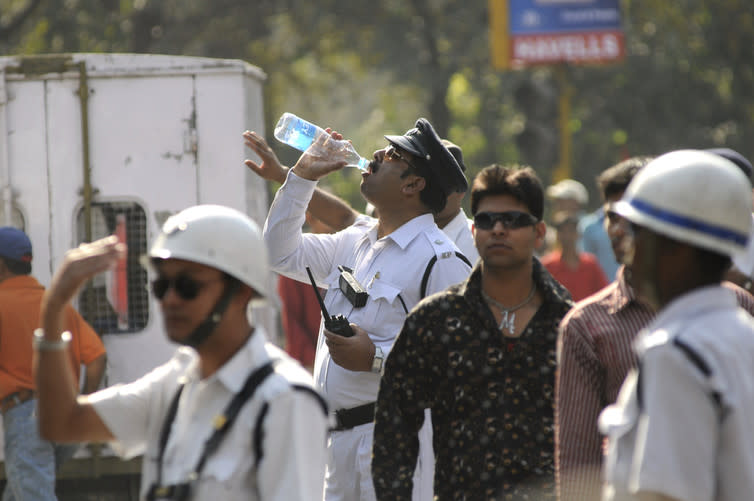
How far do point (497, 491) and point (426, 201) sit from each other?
5.95ft

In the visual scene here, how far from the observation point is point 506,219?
4.34 metres

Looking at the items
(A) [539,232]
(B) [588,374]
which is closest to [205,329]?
(B) [588,374]

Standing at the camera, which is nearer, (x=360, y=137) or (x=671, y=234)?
(x=671, y=234)

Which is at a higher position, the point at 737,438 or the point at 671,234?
the point at 671,234

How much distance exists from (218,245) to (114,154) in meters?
5.34

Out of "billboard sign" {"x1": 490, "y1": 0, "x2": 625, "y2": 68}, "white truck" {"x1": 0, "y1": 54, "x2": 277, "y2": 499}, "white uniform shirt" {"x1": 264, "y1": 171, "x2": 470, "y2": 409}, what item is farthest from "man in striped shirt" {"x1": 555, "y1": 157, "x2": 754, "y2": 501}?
"billboard sign" {"x1": 490, "y1": 0, "x2": 625, "y2": 68}

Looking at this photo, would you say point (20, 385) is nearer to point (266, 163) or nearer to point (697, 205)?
point (266, 163)

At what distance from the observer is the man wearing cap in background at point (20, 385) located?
6918 millimetres

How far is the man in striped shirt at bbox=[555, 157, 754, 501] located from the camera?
375 centimetres

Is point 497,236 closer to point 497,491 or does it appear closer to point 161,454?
point 497,491

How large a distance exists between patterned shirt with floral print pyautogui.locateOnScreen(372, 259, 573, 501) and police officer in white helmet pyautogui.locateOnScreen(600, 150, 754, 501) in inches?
54.5

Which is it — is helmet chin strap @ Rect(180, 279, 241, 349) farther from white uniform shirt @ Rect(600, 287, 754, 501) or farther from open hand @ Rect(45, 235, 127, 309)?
white uniform shirt @ Rect(600, 287, 754, 501)

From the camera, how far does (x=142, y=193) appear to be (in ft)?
26.8

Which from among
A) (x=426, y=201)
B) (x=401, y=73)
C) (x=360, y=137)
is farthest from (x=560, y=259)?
(x=360, y=137)
